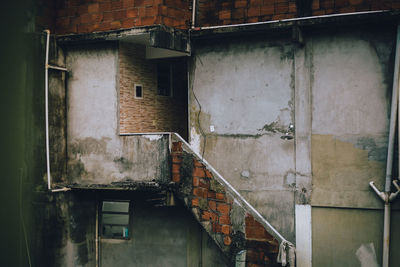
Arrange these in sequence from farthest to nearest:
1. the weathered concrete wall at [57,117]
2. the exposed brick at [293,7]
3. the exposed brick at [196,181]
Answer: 1. the weathered concrete wall at [57,117]
2. the exposed brick at [293,7]
3. the exposed brick at [196,181]

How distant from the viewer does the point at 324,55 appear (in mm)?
8492

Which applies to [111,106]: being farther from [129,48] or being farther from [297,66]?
[297,66]

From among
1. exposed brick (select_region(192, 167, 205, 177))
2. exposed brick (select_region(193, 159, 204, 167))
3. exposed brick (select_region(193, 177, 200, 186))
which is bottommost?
exposed brick (select_region(193, 177, 200, 186))

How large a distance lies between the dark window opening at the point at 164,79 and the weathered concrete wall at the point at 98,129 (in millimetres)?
1582

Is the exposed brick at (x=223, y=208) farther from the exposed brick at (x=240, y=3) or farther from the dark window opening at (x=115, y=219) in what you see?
the exposed brick at (x=240, y=3)

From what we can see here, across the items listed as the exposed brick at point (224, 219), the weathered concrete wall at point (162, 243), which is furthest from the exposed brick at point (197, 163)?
→ the weathered concrete wall at point (162, 243)

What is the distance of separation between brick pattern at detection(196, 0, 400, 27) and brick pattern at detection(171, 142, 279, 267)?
3.14 metres

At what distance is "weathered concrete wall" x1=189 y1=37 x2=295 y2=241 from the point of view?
8.78 m

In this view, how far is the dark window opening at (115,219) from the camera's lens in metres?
10.2

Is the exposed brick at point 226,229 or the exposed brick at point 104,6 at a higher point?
the exposed brick at point 104,6

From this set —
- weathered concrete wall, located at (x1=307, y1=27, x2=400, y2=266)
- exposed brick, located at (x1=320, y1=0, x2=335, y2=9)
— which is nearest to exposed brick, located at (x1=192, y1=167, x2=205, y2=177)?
weathered concrete wall, located at (x1=307, y1=27, x2=400, y2=266)

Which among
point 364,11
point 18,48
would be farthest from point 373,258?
point 18,48

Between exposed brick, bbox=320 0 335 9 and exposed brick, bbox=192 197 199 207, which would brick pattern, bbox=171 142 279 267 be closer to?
exposed brick, bbox=192 197 199 207

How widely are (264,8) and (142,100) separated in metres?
3.69
